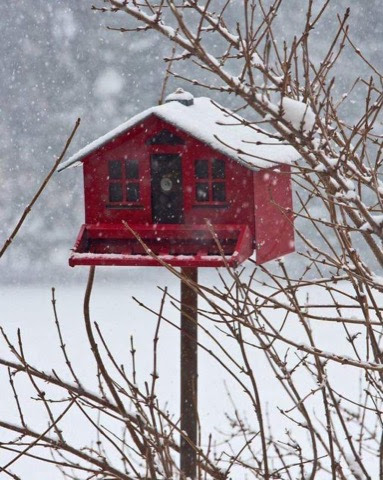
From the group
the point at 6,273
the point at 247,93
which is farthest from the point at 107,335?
the point at 247,93

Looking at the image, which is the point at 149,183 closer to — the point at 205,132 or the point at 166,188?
the point at 166,188

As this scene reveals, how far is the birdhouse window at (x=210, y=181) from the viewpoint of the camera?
2539 millimetres

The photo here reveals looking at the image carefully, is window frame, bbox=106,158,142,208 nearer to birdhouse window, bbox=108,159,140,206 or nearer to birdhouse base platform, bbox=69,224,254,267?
birdhouse window, bbox=108,159,140,206

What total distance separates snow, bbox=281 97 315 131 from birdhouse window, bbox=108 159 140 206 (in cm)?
129

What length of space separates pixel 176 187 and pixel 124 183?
0.17 metres

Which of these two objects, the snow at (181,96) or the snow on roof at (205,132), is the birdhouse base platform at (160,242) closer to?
the snow on roof at (205,132)

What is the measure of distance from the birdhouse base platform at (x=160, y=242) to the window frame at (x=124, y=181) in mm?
121

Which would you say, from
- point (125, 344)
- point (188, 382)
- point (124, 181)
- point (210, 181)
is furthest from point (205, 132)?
point (125, 344)

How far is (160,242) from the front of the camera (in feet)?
8.05

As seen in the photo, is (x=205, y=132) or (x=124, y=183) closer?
(x=205, y=132)

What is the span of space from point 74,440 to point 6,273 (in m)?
7.65

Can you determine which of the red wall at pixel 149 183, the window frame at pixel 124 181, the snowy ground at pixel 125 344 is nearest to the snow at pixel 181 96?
the red wall at pixel 149 183

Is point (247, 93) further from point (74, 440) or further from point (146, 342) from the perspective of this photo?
point (146, 342)

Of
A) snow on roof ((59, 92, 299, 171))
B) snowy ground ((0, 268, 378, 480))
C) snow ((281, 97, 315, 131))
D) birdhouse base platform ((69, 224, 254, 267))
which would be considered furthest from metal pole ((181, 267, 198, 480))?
snowy ground ((0, 268, 378, 480))
